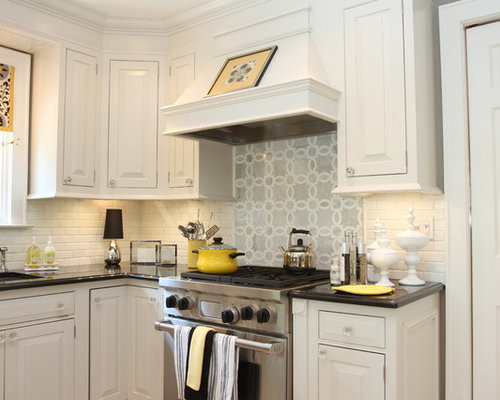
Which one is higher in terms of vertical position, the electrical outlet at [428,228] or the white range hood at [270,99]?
the white range hood at [270,99]

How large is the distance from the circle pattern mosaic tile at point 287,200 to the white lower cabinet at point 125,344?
74cm

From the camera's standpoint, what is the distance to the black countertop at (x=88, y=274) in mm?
2709

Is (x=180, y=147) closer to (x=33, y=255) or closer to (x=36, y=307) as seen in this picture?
(x=33, y=255)

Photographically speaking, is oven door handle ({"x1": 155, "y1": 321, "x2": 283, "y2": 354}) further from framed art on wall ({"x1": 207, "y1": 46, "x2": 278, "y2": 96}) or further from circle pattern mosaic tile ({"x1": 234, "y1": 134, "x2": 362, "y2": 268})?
framed art on wall ({"x1": 207, "y1": 46, "x2": 278, "y2": 96})

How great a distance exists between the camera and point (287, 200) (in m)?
3.25

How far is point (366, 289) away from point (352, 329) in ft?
0.67

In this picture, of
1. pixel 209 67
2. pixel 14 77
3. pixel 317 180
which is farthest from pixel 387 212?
pixel 14 77

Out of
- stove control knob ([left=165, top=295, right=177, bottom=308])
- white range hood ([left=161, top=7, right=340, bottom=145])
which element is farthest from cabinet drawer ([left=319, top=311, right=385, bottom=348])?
white range hood ([left=161, top=7, right=340, bottom=145])

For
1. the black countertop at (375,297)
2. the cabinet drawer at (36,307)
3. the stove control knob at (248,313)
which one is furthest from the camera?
the cabinet drawer at (36,307)

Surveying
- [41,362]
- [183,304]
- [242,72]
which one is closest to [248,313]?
[183,304]

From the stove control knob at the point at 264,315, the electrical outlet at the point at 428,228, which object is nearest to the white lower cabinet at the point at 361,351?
the stove control knob at the point at 264,315

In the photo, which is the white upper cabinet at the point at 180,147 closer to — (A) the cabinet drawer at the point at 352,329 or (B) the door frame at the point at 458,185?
(A) the cabinet drawer at the point at 352,329

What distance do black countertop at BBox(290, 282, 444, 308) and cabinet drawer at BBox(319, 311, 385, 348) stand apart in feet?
0.26

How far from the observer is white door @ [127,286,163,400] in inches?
119
